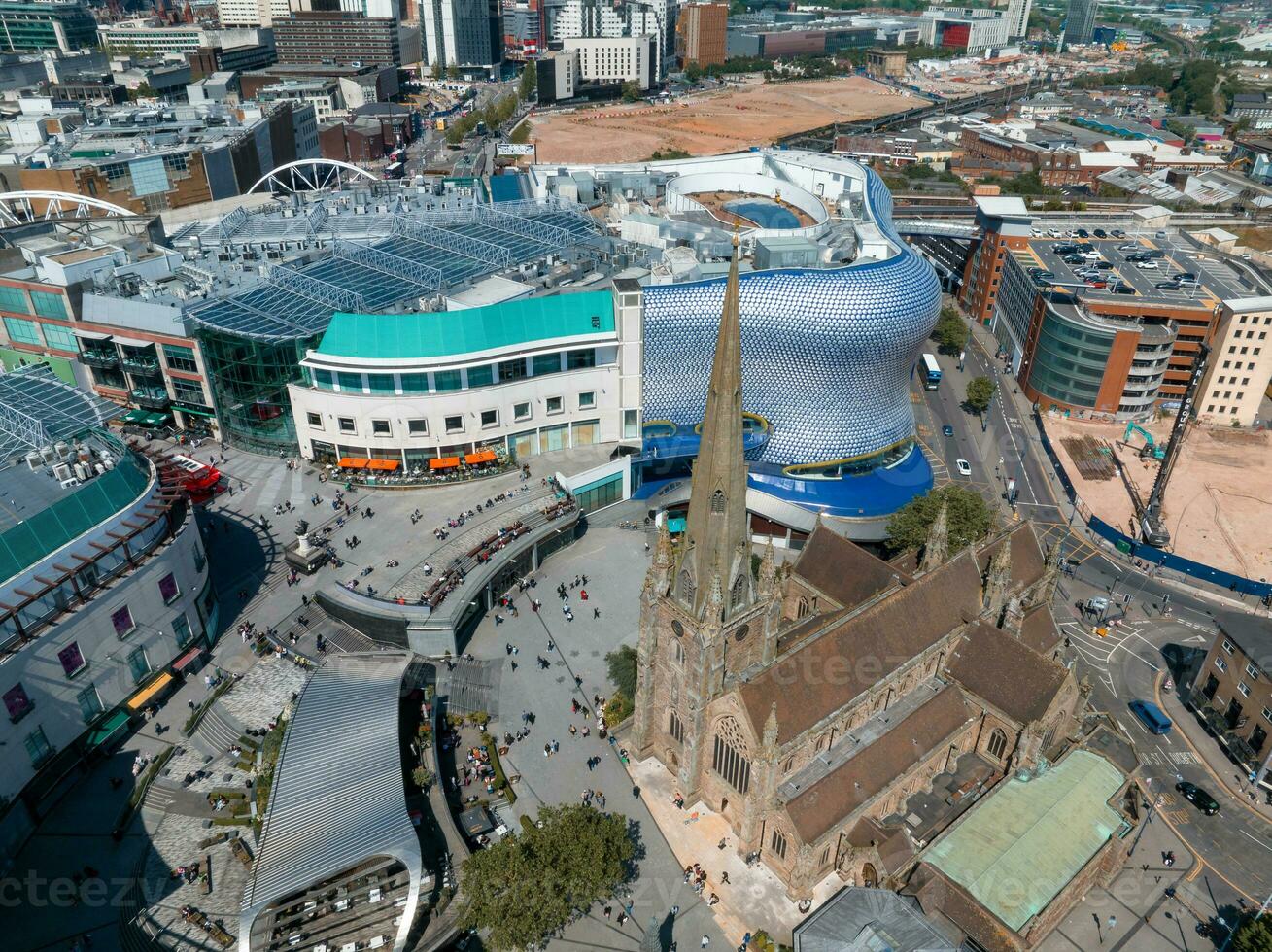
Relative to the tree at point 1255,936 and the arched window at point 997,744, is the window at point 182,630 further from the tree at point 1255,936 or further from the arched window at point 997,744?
the tree at point 1255,936

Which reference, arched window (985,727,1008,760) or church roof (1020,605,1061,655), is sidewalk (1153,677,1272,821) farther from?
arched window (985,727,1008,760)

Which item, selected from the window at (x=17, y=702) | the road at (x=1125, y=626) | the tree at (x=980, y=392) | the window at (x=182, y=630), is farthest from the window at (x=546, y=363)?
the tree at (x=980, y=392)

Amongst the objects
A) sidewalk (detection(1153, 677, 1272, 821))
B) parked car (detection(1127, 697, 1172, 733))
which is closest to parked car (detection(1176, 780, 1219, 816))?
sidewalk (detection(1153, 677, 1272, 821))

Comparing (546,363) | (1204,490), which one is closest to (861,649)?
(546,363)

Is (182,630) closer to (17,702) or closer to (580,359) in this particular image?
(17,702)

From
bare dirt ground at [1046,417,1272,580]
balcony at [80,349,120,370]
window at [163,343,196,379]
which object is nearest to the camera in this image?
window at [163,343,196,379]
